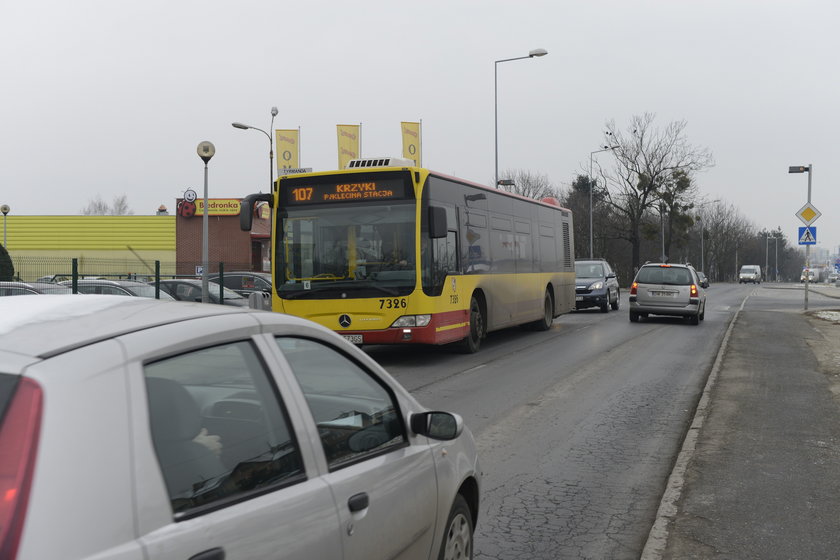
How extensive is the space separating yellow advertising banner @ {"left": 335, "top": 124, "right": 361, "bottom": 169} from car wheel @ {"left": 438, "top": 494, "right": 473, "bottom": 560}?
3494 centimetres

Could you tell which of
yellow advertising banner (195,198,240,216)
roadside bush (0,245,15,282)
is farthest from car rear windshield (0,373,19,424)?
yellow advertising banner (195,198,240,216)

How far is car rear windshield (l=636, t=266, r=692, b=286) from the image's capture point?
74.0 feet

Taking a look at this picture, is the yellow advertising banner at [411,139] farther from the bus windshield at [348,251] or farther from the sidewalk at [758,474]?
the sidewalk at [758,474]

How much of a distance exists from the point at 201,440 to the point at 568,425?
21.8 feet

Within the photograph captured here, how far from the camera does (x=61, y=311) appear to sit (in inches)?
96.3

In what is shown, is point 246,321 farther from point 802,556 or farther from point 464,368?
point 464,368

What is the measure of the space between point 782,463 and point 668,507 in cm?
168

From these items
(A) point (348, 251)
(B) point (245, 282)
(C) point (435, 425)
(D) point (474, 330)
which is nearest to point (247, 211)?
(A) point (348, 251)

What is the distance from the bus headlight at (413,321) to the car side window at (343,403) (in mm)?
9819

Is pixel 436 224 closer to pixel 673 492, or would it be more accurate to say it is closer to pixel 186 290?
pixel 673 492

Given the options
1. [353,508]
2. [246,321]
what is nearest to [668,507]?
[353,508]

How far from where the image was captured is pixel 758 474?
20.6 ft

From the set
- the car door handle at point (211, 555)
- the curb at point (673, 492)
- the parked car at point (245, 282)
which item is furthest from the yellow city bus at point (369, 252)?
the parked car at point (245, 282)

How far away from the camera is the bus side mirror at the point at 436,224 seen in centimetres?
1335
